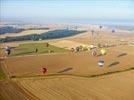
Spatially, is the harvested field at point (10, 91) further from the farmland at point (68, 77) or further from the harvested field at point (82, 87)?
the harvested field at point (82, 87)

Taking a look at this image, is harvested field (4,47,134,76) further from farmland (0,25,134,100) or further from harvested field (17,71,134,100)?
harvested field (17,71,134,100)

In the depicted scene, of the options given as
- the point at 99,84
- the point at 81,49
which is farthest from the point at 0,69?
the point at 81,49

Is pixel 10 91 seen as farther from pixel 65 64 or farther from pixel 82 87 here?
pixel 65 64

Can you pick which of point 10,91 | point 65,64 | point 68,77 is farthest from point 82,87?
point 65,64

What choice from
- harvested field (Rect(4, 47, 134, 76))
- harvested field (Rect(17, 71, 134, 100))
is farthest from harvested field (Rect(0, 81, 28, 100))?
harvested field (Rect(4, 47, 134, 76))

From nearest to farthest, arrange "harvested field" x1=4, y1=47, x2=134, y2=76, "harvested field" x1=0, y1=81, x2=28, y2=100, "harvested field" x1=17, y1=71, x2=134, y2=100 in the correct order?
"harvested field" x1=0, y1=81, x2=28, y2=100 → "harvested field" x1=17, y1=71, x2=134, y2=100 → "harvested field" x1=4, y1=47, x2=134, y2=76

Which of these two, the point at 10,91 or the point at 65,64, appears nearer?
the point at 10,91

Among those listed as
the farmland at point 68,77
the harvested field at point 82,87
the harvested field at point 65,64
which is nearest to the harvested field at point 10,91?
Answer: the farmland at point 68,77

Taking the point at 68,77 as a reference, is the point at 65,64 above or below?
below
